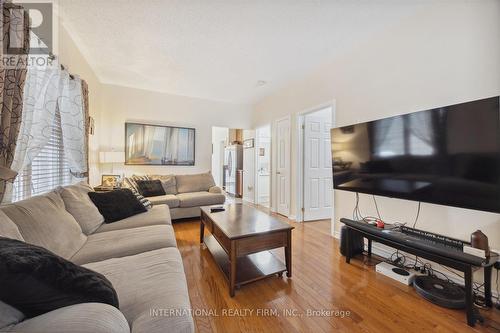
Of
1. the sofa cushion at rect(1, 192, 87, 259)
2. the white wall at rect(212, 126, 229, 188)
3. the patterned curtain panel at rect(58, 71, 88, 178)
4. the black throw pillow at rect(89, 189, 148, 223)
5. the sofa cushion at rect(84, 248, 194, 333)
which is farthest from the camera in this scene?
the white wall at rect(212, 126, 229, 188)

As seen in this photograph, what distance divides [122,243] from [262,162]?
13.3 feet

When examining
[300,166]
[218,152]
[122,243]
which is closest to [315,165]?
[300,166]

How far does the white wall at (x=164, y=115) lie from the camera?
4133 millimetres

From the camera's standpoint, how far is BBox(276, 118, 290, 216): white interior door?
4.05m

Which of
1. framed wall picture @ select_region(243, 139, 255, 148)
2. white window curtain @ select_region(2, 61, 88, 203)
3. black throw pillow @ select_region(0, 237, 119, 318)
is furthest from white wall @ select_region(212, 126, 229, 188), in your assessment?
black throw pillow @ select_region(0, 237, 119, 318)

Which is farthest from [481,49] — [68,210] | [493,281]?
[68,210]

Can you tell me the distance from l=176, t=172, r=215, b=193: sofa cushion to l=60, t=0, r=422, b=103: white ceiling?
1959 millimetres

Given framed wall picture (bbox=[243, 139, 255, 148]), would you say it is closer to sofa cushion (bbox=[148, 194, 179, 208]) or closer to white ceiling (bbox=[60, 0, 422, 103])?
white ceiling (bbox=[60, 0, 422, 103])

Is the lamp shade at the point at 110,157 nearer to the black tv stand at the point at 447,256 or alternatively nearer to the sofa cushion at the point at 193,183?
the sofa cushion at the point at 193,183

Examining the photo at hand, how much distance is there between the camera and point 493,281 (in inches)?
64.6

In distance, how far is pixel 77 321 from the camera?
2.11ft

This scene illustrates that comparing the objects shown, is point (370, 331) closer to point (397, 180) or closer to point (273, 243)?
point (273, 243)

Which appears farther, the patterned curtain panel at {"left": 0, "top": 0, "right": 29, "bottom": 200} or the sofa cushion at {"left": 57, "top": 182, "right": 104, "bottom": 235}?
the sofa cushion at {"left": 57, "top": 182, "right": 104, "bottom": 235}

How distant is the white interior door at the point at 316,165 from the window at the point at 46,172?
354 centimetres
